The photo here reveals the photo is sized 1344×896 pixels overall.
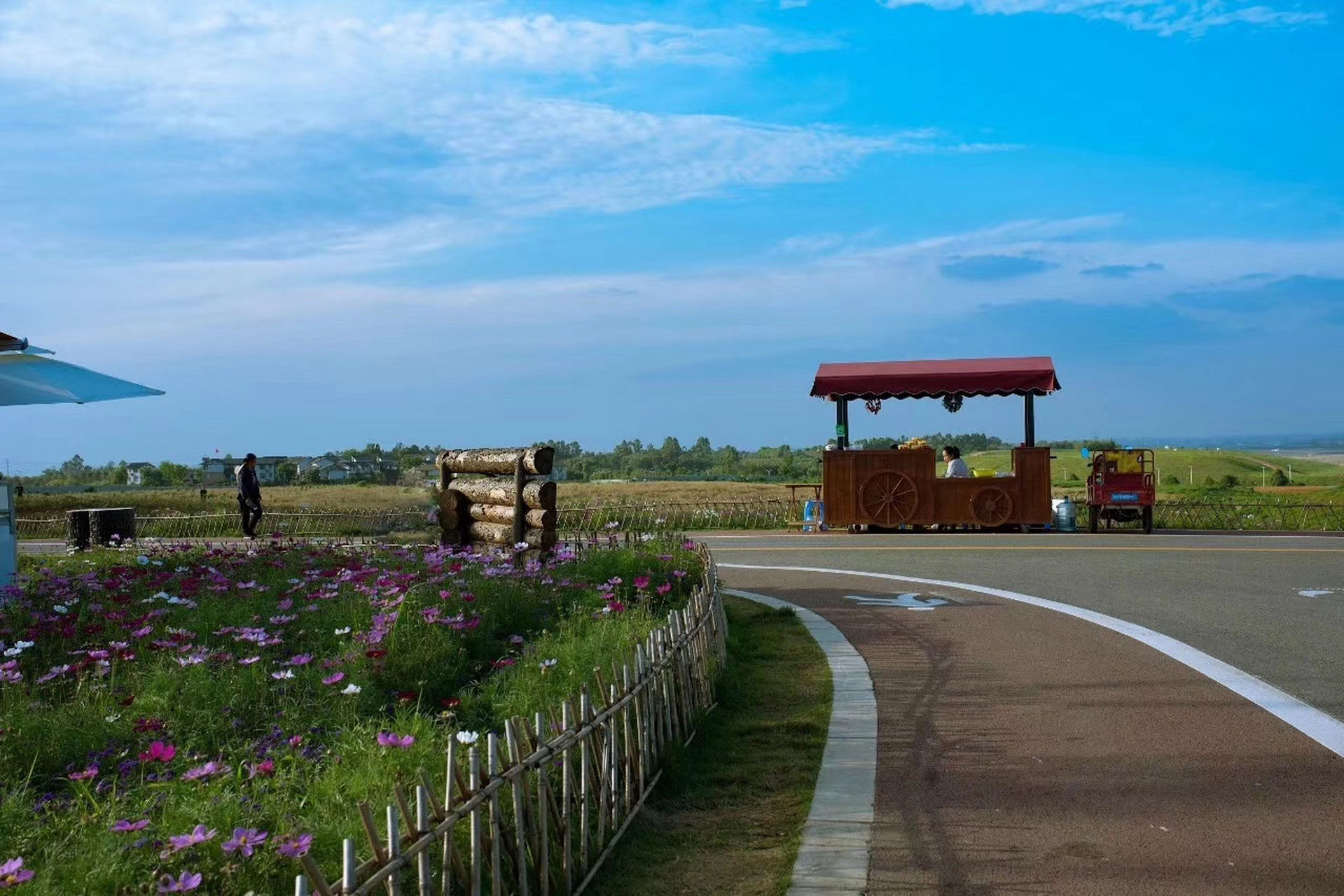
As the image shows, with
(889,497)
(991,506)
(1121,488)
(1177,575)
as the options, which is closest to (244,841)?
(1177,575)

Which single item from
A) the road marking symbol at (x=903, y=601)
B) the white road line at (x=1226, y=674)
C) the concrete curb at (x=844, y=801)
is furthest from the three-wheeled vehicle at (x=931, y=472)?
the concrete curb at (x=844, y=801)

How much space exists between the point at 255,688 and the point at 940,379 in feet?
61.4

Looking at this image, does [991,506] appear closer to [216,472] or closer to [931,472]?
[931,472]

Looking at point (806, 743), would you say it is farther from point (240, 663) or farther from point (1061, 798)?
point (240, 663)

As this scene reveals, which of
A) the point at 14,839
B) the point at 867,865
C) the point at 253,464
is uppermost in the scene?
the point at 253,464

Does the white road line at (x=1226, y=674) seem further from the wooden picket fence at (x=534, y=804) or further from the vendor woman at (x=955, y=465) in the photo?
the vendor woman at (x=955, y=465)

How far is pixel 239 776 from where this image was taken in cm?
473

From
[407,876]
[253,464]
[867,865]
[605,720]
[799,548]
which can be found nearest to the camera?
[407,876]

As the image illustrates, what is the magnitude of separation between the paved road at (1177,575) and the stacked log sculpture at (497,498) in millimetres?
5129

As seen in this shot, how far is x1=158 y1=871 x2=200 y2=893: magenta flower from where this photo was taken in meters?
3.20

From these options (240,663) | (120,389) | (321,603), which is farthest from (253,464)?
(240,663)

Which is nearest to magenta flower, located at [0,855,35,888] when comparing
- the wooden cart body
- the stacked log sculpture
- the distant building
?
the stacked log sculpture

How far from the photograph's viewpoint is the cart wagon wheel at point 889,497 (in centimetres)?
2319

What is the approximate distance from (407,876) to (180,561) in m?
9.56
